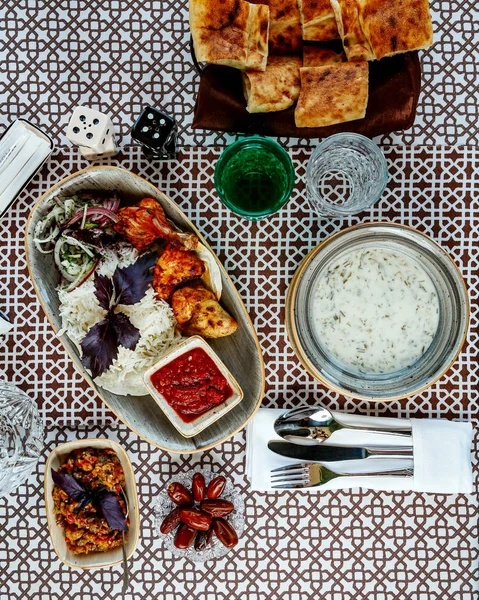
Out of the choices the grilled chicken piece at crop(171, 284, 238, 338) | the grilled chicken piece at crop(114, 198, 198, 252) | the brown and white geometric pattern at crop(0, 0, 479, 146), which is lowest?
the grilled chicken piece at crop(171, 284, 238, 338)

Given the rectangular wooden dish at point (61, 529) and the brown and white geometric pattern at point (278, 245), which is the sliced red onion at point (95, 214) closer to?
the brown and white geometric pattern at point (278, 245)

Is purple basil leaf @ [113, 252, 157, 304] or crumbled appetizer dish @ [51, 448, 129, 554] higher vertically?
purple basil leaf @ [113, 252, 157, 304]

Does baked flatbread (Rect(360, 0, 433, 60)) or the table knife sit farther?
the table knife

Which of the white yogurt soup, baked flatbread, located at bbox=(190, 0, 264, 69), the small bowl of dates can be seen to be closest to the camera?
baked flatbread, located at bbox=(190, 0, 264, 69)

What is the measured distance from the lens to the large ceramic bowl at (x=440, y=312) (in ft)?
6.44

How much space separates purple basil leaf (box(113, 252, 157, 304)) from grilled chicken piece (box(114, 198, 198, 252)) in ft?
0.34

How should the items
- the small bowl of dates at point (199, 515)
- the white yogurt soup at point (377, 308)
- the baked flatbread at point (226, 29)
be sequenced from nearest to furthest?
the baked flatbread at point (226, 29)
the white yogurt soup at point (377, 308)
the small bowl of dates at point (199, 515)

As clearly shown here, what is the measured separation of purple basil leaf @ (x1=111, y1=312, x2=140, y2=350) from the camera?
193 cm

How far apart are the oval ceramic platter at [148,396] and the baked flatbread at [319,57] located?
0.64 m

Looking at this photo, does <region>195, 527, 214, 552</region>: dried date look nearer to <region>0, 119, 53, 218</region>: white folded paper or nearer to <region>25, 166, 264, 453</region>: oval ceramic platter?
<region>25, 166, 264, 453</region>: oval ceramic platter

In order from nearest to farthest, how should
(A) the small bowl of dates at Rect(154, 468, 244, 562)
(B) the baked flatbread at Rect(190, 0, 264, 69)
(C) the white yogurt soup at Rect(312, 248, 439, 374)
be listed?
(B) the baked flatbread at Rect(190, 0, 264, 69) → (C) the white yogurt soup at Rect(312, 248, 439, 374) → (A) the small bowl of dates at Rect(154, 468, 244, 562)

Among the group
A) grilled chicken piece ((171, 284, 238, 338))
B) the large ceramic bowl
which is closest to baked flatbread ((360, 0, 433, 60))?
the large ceramic bowl

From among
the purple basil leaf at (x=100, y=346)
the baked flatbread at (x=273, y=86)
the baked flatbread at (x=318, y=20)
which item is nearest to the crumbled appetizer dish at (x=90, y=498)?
the purple basil leaf at (x=100, y=346)

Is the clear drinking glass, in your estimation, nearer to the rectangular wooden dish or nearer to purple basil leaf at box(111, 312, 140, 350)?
purple basil leaf at box(111, 312, 140, 350)
